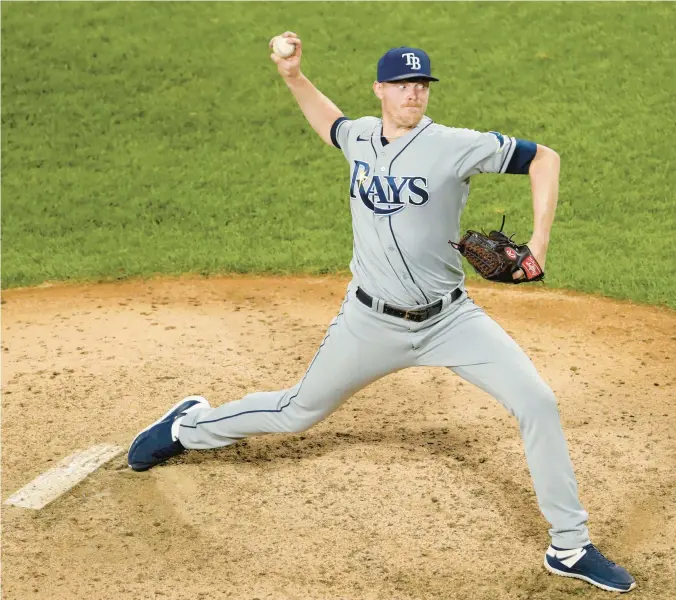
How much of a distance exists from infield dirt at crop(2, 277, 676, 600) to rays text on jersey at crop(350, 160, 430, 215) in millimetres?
1480

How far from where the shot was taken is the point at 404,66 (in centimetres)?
449

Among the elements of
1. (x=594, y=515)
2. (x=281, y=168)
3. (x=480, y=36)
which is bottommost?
(x=594, y=515)

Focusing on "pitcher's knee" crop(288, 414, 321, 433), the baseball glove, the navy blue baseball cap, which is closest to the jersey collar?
the navy blue baseball cap

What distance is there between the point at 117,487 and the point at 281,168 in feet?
20.2

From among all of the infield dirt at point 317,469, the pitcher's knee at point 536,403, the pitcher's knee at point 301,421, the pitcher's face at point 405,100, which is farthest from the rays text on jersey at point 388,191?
the infield dirt at point 317,469

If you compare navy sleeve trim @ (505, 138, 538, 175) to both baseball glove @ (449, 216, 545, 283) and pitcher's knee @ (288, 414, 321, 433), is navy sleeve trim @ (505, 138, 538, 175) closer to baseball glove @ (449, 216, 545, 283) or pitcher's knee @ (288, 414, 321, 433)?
baseball glove @ (449, 216, 545, 283)

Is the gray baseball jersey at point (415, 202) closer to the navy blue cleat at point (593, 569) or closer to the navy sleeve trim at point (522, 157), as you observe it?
the navy sleeve trim at point (522, 157)

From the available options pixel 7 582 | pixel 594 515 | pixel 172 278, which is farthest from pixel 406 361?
pixel 172 278

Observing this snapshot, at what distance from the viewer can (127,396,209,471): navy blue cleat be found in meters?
5.30

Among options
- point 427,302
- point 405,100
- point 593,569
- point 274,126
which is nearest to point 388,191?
point 405,100

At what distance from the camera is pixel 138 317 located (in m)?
7.65

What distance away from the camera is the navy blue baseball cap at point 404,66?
4.48m

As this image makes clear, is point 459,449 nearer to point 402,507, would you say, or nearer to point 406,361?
point 402,507

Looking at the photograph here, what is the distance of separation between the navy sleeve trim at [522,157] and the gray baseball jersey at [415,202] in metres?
0.02
